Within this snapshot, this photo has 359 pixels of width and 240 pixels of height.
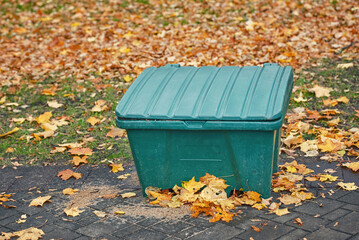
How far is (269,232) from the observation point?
3.32m

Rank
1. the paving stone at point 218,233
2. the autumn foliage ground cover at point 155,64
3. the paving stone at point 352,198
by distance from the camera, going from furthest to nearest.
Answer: the autumn foliage ground cover at point 155,64 < the paving stone at point 352,198 < the paving stone at point 218,233

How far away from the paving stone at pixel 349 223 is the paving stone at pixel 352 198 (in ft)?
0.60

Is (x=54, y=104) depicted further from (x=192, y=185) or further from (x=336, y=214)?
(x=336, y=214)

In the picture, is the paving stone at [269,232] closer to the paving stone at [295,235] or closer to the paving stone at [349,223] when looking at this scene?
the paving stone at [295,235]

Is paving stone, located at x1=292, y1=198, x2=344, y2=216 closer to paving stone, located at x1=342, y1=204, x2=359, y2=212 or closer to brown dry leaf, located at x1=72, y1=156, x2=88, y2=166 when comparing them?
paving stone, located at x1=342, y1=204, x2=359, y2=212

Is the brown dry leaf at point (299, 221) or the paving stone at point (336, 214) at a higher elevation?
the brown dry leaf at point (299, 221)

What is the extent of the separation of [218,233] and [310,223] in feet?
2.13

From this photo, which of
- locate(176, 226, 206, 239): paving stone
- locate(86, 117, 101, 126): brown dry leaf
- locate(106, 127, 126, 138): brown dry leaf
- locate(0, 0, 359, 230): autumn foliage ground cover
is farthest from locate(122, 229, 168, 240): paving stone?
locate(86, 117, 101, 126): brown dry leaf

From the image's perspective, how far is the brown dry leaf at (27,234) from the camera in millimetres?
3463

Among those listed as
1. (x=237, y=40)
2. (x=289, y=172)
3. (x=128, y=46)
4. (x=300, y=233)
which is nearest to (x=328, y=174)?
(x=289, y=172)

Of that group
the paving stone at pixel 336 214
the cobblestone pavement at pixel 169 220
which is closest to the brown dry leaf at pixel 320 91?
the cobblestone pavement at pixel 169 220

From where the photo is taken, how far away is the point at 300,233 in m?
3.28

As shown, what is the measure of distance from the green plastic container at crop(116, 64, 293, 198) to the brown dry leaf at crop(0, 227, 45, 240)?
0.87 meters

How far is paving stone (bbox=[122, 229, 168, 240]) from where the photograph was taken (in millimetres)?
3375
